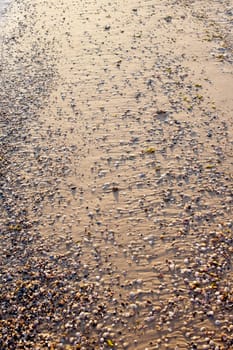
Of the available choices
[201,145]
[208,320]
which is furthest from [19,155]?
[208,320]

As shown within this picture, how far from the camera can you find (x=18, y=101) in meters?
13.4

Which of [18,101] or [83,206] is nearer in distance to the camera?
[83,206]

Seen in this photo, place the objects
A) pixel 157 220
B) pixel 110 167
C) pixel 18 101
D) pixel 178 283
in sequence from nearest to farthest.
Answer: pixel 178 283
pixel 157 220
pixel 110 167
pixel 18 101

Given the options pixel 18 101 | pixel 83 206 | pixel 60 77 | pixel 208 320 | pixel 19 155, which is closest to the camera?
pixel 208 320

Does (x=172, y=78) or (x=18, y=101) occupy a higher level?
(x=172, y=78)

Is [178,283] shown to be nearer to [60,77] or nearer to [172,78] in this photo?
[172,78]

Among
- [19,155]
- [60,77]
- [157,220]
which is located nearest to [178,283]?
[157,220]

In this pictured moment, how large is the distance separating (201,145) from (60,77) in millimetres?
5997

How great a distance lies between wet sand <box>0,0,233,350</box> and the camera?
7.36 metres

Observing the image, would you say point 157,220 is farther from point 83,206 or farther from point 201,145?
point 201,145

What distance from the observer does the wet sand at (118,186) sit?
24.1ft

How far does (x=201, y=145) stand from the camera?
10.9 m

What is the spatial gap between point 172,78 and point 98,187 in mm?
5590

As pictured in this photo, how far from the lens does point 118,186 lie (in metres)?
9.97
